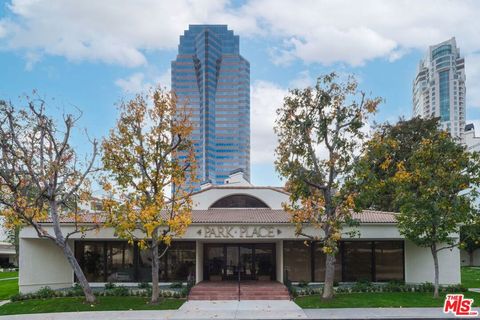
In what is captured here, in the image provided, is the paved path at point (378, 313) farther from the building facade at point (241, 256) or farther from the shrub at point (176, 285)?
the shrub at point (176, 285)

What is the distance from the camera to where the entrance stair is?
20.5m

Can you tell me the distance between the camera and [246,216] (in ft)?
81.5

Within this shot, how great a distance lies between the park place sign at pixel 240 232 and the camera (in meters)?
22.5

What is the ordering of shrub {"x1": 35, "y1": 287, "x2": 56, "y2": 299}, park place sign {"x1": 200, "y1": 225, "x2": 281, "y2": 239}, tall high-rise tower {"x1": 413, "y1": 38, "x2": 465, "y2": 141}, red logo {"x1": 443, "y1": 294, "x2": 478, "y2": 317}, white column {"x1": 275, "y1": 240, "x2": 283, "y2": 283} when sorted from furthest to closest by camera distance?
tall high-rise tower {"x1": 413, "y1": 38, "x2": 465, "y2": 141}
white column {"x1": 275, "y1": 240, "x2": 283, "y2": 283}
park place sign {"x1": 200, "y1": 225, "x2": 281, "y2": 239}
shrub {"x1": 35, "y1": 287, "x2": 56, "y2": 299}
red logo {"x1": 443, "y1": 294, "x2": 478, "y2": 317}

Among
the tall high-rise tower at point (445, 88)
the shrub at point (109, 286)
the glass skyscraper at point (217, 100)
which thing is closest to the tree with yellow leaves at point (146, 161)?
the shrub at point (109, 286)

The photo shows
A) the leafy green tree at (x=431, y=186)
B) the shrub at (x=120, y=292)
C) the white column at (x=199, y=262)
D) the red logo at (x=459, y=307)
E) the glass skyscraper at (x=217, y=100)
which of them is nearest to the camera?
the red logo at (x=459, y=307)

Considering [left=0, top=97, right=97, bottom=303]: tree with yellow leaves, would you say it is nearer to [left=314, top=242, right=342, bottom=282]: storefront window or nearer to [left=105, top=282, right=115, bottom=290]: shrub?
[left=105, top=282, right=115, bottom=290]: shrub

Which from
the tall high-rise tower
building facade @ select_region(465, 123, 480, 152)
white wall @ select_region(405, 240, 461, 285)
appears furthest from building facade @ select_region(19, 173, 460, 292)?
the tall high-rise tower

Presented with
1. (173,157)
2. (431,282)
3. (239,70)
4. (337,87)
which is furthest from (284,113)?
(239,70)

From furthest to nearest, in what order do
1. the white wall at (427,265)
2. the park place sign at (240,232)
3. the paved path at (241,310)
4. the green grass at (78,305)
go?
1. the white wall at (427,265)
2. the park place sign at (240,232)
3. the green grass at (78,305)
4. the paved path at (241,310)

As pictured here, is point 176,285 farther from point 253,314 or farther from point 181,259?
point 253,314

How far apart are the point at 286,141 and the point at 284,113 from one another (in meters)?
1.31

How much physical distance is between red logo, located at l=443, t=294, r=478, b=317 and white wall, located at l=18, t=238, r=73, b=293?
62.4 feet

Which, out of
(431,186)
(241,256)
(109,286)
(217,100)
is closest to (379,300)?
(431,186)
